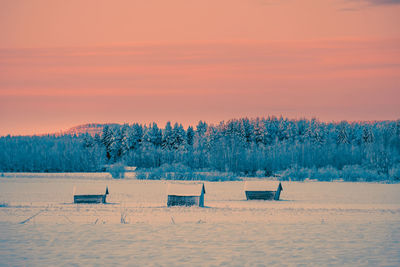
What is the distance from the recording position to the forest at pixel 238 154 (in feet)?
214

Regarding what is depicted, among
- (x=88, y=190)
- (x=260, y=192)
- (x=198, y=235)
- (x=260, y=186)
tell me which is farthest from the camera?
(x=260, y=186)

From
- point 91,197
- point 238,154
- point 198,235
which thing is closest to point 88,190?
point 91,197

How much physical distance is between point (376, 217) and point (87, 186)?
40.0 ft

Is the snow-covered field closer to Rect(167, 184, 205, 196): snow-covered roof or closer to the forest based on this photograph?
Rect(167, 184, 205, 196): snow-covered roof

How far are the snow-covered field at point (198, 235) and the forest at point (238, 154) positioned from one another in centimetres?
3170

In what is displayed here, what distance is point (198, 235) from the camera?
15.0 metres

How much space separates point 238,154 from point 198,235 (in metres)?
62.0

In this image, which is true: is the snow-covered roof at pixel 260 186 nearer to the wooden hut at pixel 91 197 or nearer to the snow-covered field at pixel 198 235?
the snow-covered field at pixel 198 235

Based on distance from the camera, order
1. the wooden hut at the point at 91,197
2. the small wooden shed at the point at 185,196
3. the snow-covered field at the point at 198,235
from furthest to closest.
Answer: the wooden hut at the point at 91,197
the small wooden shed at the point at 185,196
the snow-covered field at the point at 198,235

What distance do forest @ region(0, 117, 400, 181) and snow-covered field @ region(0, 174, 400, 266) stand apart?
31.7 metres

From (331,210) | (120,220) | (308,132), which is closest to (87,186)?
(120,220)

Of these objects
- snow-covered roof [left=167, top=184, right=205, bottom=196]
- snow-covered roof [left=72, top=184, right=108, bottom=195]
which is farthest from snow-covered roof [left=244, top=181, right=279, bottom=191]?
snow-covered roof [left=72, top=184, right=108, bottom=195]

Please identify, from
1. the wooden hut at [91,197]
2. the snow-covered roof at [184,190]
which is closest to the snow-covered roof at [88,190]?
the wooden hut at [91,197]

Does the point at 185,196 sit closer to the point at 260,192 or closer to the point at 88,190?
the point at 88,190
